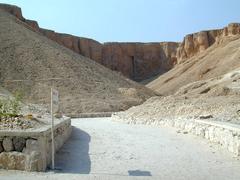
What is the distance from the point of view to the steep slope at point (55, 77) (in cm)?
4509

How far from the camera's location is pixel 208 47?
309 feet

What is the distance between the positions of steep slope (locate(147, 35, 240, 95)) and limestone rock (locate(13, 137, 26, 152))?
60.2 meters

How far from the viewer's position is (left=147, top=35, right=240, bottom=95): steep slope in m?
70.4

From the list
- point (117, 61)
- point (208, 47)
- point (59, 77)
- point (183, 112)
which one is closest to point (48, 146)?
point (183, 112)

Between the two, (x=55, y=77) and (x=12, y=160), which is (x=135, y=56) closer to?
(x=55, y=77)

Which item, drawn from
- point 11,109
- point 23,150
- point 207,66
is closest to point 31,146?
point 23,150

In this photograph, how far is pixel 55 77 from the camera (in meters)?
51.3

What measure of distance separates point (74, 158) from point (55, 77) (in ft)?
136

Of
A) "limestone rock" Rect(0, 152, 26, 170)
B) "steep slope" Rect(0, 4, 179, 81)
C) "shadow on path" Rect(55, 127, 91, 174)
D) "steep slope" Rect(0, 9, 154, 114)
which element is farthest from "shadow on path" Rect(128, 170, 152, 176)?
"steep slope" Rect(0, 4, 179, 81)

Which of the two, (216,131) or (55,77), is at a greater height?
(55,77)

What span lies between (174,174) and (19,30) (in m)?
55.3

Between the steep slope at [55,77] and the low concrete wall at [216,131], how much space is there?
995 inches

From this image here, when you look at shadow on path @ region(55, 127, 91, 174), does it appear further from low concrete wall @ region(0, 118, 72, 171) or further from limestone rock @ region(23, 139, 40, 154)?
limestone rock @ region(23, 139, 40, 154)

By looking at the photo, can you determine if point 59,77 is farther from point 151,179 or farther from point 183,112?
point 151,179
